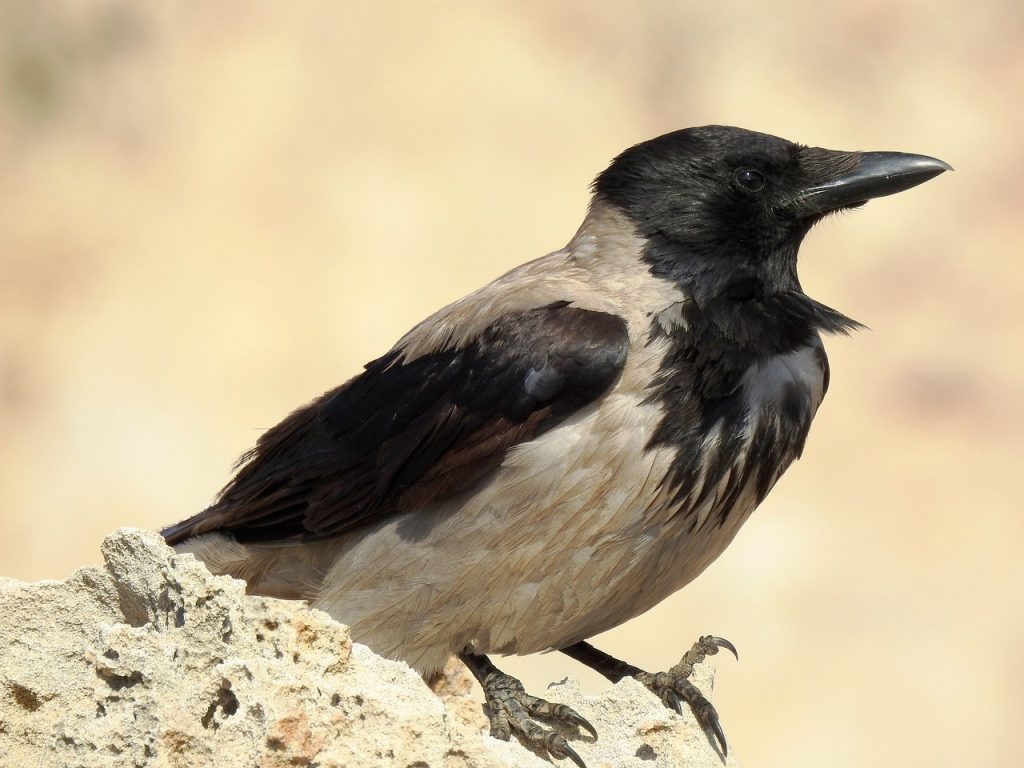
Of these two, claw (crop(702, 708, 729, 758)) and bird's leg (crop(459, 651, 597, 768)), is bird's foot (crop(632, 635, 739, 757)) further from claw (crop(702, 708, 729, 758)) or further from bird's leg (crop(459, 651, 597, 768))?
bird's leg (crop(459, 651, 597, 768))

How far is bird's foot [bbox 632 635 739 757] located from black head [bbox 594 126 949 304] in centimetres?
117

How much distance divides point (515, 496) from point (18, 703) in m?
1.75

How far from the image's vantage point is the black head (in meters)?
5.27

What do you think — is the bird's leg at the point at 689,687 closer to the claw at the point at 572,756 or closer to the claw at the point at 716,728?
the claw at the point at 716,728

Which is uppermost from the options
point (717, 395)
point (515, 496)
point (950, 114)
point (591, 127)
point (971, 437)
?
point (950, 114)

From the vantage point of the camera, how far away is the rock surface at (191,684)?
3.26 metres

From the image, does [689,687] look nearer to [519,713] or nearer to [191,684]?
[519,713]

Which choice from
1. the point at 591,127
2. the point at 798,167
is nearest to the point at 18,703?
the point at 798,167

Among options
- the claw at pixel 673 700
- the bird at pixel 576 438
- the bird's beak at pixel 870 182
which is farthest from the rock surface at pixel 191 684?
the bird's beak at pixel 870 182

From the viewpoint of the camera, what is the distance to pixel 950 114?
15.6 m

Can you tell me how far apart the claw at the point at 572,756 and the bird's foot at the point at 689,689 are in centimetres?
62

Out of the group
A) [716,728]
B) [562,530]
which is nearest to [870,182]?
[562,530]

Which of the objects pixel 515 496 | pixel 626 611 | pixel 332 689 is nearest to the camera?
pixel 332 689

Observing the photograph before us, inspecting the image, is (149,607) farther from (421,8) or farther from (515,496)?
(421,8)
